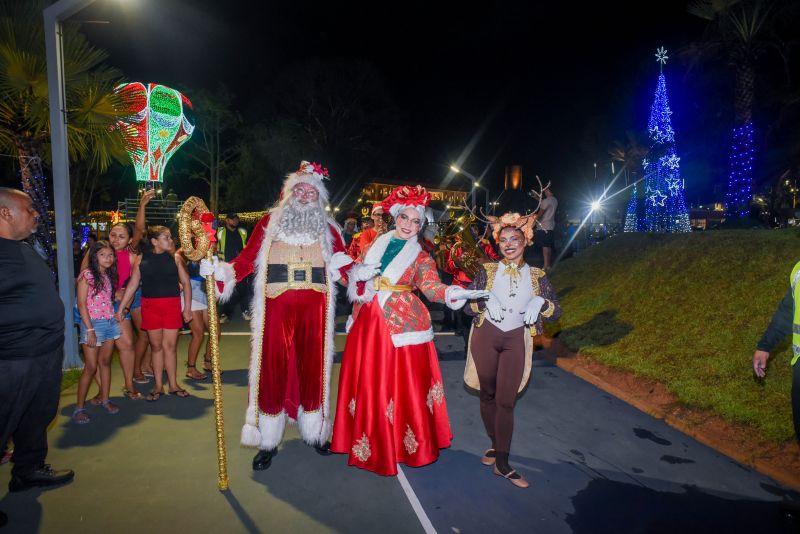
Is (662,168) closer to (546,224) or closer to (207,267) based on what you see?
(546,224)

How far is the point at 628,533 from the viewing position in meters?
3.48

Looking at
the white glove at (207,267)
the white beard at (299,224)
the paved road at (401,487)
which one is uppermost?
the white beard at (299,224)

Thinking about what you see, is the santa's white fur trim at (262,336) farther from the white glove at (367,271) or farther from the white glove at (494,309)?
the white glove at (494,309)

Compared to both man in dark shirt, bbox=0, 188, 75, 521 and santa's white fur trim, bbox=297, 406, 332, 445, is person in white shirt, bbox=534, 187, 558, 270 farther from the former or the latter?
man in dark shirt, bbox=0, 188, 75, 521

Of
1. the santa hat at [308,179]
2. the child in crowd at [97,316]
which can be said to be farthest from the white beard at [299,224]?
the child in crowd at [97,316]

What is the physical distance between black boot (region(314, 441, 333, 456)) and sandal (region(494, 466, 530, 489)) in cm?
152

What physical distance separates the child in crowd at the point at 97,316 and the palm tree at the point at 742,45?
17.2m

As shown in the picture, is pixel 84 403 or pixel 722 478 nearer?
pixel 722 478

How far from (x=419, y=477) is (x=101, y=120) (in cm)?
757

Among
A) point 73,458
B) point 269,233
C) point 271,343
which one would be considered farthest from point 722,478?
point 73,458

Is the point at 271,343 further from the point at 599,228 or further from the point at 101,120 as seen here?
the point at 599,228

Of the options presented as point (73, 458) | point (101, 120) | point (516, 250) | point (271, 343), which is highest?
point (101, 120)

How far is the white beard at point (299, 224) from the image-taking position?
14.8 ft

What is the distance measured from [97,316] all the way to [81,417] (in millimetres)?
1065
